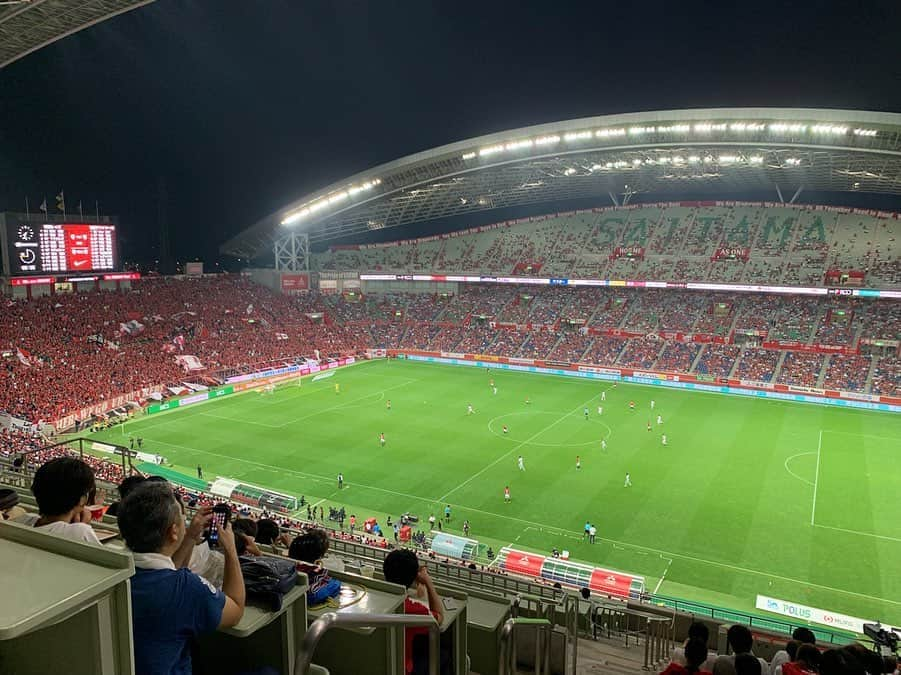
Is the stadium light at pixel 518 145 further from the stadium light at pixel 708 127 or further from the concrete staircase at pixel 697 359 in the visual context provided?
the concrete staircase at pixel 697 359

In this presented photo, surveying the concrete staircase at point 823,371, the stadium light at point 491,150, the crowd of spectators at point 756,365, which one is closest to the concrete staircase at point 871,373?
the concrete staircase at point 823,371

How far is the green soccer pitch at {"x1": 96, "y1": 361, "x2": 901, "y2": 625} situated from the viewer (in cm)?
2231

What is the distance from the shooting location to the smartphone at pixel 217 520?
367 cm

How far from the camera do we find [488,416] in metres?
41.1

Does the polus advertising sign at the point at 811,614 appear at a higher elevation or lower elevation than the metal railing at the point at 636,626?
lower

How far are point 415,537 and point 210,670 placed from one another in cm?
2052

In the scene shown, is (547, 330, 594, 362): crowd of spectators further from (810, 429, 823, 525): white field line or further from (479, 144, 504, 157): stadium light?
(810, 429, 823, 525): white field line

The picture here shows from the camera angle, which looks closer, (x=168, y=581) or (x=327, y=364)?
(x=168, y=581)

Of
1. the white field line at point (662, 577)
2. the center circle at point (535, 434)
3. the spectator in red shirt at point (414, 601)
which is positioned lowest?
the white field line at point (662, 577)

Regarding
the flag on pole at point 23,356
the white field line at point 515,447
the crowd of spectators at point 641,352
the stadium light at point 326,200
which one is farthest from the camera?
the stadium light at point 326,200

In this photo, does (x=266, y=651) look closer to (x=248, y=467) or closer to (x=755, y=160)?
(x=248, y=467)

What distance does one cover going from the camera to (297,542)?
5508mm

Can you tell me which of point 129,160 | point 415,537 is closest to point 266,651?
point 415,537

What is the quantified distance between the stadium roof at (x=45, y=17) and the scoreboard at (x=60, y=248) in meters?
16.7
